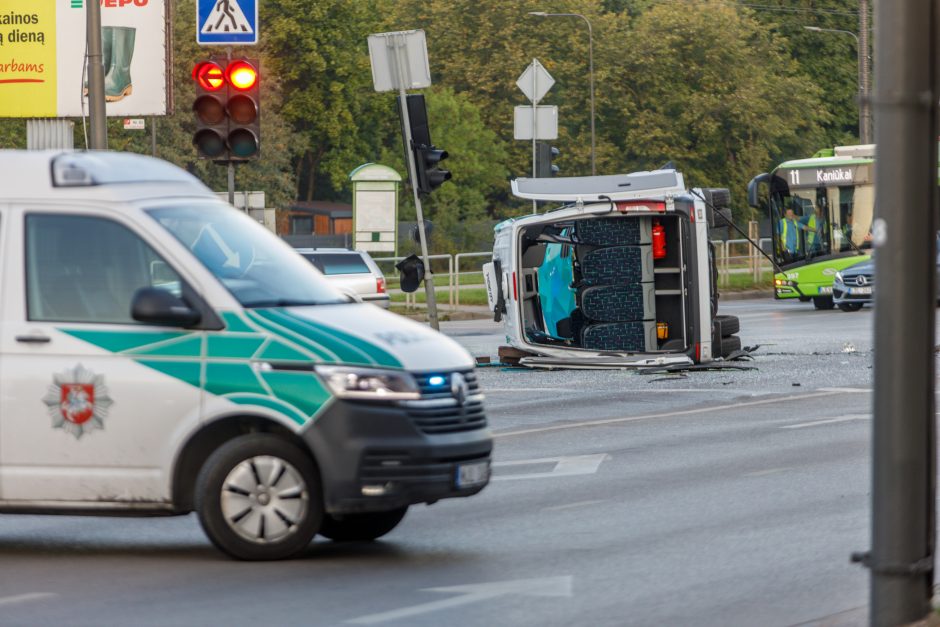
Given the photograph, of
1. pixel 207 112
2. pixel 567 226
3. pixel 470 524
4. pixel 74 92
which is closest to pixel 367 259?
pixel 74 92

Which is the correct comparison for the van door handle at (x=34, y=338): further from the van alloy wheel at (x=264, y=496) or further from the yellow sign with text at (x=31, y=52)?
the yellow sign with text at (x=31, y=52)

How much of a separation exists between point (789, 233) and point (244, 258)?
29476mm

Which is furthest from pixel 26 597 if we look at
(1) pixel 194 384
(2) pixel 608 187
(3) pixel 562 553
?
(2) pixel 608 187

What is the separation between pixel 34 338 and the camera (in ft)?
28.9

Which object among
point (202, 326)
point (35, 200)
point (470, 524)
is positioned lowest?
point (470, 524)

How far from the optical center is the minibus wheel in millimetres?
9492

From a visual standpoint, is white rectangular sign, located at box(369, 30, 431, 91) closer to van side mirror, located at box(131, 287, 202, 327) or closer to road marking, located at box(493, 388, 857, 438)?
road marking, located at box(493, 388, 857, 438)

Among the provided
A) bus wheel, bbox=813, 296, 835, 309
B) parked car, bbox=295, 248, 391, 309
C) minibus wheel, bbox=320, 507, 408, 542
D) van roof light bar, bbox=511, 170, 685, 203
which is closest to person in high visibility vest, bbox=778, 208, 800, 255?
bus wheel, bbox=813, 296, 835, 309

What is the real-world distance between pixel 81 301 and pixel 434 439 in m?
1.84

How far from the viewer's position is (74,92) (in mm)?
36531

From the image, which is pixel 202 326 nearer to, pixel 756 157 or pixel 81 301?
pixel 81 301

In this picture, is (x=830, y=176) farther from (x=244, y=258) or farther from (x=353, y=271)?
(x=244, y=258)

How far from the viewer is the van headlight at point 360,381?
27.9 ft

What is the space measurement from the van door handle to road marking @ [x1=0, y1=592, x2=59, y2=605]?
1350 millimetres
